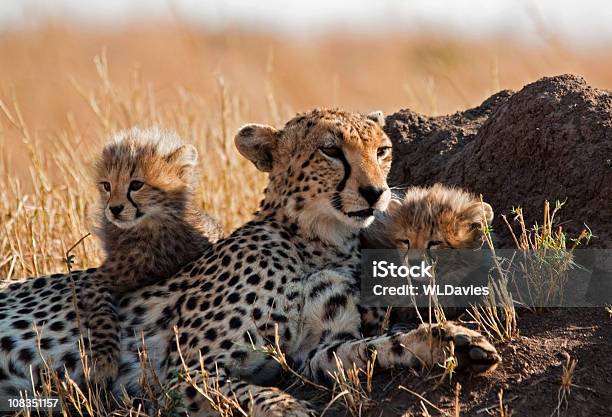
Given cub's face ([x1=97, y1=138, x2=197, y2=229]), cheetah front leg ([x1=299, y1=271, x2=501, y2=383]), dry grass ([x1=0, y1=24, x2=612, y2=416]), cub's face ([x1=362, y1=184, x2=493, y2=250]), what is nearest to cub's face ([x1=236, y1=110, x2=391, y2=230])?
cub's face ([x1=362, y1=184, x2=493, y2=250])

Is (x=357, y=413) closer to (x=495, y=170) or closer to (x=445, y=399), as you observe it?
(x=445, y=399)

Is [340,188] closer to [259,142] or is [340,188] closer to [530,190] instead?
[259,142]

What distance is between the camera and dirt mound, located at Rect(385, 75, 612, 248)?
4234mm

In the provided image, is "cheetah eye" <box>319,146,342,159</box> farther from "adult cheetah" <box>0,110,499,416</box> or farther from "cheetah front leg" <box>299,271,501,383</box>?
"cheetah front leg" <box>299,271,501,383</box>

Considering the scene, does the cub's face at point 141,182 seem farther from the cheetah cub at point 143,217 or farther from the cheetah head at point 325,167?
the cheetah head at point 325,167

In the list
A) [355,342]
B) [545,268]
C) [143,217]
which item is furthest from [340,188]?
[143,217]

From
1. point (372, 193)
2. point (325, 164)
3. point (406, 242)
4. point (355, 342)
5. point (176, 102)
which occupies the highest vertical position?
point (176, 102)

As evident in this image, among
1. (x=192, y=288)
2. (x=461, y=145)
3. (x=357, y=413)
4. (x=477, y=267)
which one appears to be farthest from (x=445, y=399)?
(x=461, y=145)

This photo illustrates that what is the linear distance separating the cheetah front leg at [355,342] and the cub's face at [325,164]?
27 centimetres

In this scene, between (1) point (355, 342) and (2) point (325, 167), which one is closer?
(1) point (355, 342)

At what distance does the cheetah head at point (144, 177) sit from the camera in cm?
444

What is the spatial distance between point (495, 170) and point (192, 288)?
142 cm

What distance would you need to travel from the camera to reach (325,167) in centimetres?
409

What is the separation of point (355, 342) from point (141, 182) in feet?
4.28
